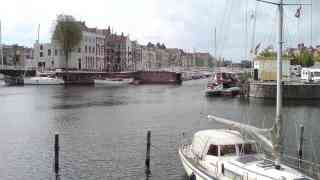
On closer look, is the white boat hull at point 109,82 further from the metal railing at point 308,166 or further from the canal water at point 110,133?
the metal railing at point 308,166

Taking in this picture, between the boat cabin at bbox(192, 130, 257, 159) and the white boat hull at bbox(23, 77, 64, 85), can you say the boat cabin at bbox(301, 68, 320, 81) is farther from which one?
the white boat hull at bbox(23, 77, 64, 85)

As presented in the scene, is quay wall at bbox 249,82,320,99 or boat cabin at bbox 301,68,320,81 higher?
boat cabin at bbox 301,68,320,81

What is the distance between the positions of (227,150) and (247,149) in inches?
55.2

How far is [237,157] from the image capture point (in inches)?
1160

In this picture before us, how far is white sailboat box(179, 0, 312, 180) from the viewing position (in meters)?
26.2

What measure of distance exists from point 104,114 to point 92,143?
3055cm

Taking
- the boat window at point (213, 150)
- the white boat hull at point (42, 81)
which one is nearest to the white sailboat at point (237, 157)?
the boat window at point (213, 150)

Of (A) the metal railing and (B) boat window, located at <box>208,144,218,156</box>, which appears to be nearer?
(B) boat window, located at <box>208,144,218,156</box>

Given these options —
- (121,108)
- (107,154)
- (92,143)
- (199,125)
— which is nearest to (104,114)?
(121,108)

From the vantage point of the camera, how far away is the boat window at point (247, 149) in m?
31.0

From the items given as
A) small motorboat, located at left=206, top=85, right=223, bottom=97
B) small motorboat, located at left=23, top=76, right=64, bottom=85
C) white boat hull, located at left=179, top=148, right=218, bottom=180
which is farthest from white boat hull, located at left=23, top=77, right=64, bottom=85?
white boat hull, located at left=179, top=148, right=218, bottom=180

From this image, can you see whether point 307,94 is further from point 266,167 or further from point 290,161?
point 266,167

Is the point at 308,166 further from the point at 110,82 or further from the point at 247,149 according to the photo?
the point at 110,82

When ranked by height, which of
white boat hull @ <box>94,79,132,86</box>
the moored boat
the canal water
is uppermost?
white boat hull @ <box>94,79,132,86</box>
